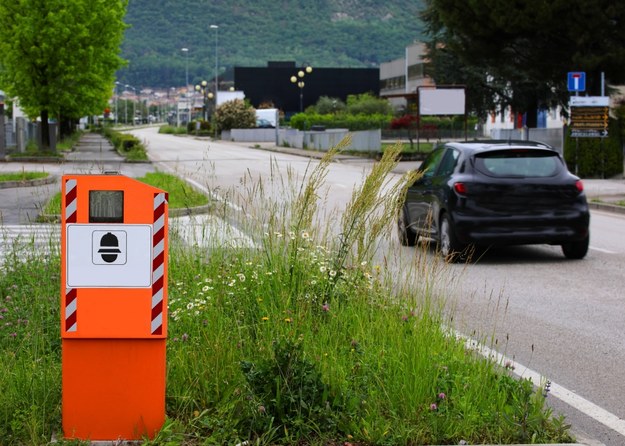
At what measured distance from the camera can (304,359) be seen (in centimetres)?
602

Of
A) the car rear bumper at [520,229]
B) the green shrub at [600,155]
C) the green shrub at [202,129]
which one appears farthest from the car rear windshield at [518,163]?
the green shrub at [202,129]

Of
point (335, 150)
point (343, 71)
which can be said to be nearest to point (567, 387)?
point (335, 150)

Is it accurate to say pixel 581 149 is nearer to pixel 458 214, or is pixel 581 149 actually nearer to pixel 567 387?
pixel 458 214

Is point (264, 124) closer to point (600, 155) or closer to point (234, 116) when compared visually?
point (234, 116)

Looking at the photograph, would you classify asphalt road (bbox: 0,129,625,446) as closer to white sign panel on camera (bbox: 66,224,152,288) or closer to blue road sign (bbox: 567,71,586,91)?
white sign panel on camera (bbox: 66,224,152,288)

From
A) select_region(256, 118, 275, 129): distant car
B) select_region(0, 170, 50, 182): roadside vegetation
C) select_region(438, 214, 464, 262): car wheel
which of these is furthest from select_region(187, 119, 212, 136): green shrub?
select_region(438, 214, 464, 262): car wheel

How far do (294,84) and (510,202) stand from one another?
431 ft

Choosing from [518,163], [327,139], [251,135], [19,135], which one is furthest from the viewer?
[251,135]

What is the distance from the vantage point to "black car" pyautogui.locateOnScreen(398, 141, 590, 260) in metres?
→ 13.9

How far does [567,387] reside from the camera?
728 cm

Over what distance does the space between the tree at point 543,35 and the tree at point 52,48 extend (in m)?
13.6

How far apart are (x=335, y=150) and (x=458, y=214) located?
23.0ft

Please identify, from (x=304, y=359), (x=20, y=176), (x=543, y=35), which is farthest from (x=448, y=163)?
(x=543, y=35)

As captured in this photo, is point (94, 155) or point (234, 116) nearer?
point (94, 155)
